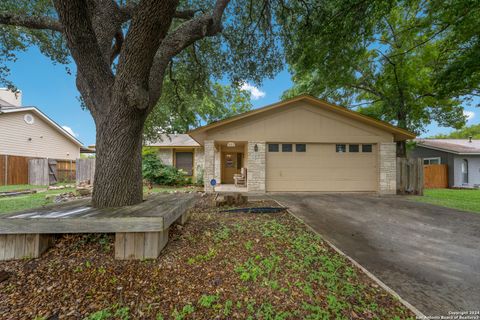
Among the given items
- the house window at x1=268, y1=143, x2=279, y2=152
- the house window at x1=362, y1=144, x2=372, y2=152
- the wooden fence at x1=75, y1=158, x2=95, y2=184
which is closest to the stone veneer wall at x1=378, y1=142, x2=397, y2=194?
the house window at x1=362, y1=144, x2=372, y2=152

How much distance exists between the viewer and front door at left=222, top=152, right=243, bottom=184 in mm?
14336

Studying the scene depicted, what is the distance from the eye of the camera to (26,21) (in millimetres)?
3740

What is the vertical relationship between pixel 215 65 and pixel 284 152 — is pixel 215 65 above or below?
above

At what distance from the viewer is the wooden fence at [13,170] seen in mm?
11320

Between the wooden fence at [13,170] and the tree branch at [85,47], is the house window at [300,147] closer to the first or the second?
the tree branch at [85,47]

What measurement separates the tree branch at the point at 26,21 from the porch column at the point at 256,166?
6786 mm

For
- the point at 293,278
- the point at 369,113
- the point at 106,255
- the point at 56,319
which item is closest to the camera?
the point at 56,319

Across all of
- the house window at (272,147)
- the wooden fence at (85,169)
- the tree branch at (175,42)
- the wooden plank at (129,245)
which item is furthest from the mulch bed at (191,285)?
the wooden fence at (85,169)

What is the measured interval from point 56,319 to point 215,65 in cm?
830

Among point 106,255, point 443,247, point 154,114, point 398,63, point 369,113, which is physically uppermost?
point 398,63

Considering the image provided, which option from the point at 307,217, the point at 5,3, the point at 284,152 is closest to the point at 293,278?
the point at 307,217

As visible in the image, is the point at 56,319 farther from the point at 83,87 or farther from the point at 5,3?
the point at 5,3

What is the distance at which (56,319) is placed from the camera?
1.61 metres

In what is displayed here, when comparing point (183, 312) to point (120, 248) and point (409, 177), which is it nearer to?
point (120, 248)
